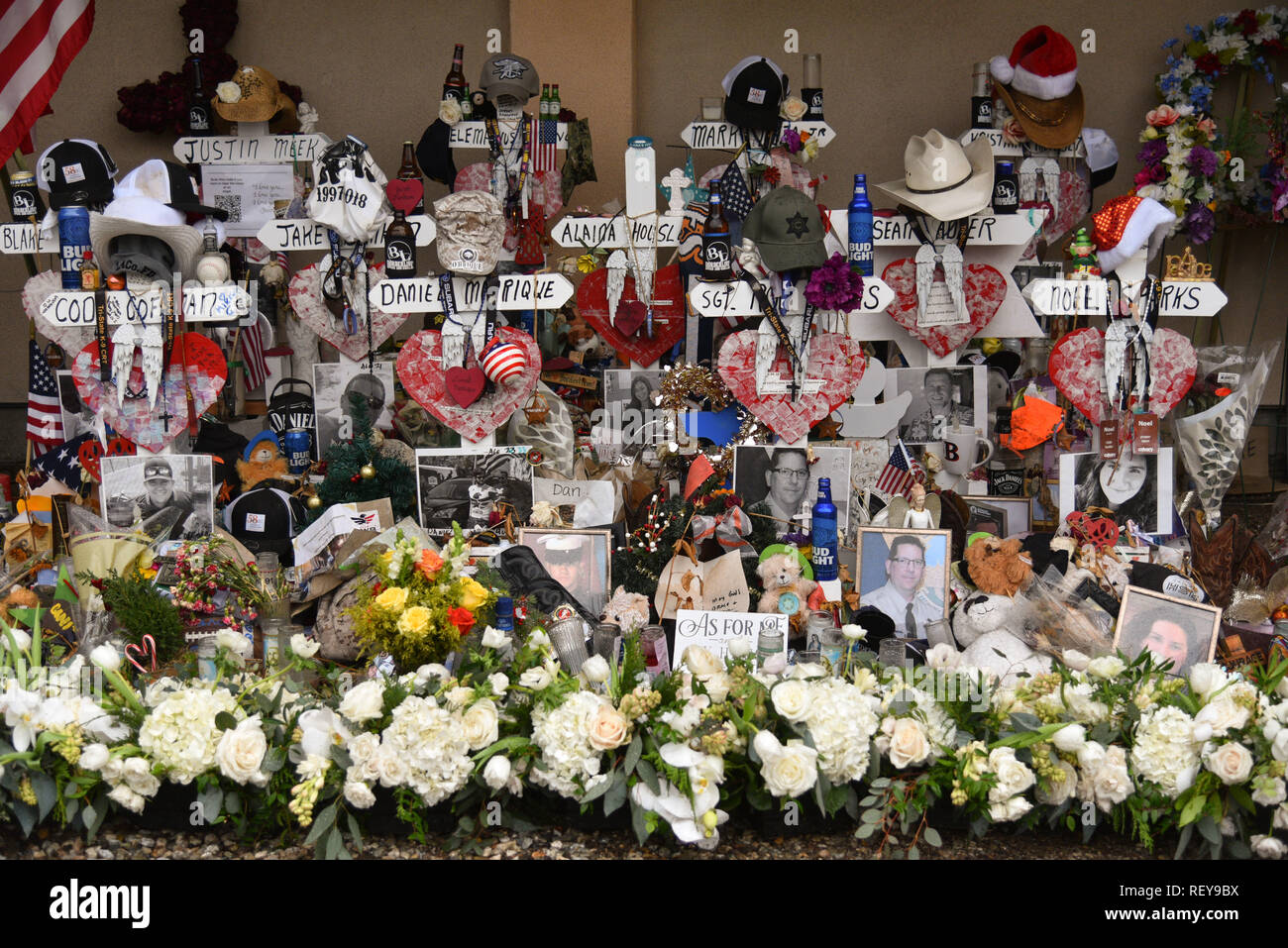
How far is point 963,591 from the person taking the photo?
421 cm

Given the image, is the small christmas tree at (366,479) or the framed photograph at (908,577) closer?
the framed photograph at (908,577)

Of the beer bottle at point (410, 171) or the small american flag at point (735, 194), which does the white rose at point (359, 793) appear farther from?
the small american flag at point (735, 194)

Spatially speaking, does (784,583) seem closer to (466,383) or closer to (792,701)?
(792,701)

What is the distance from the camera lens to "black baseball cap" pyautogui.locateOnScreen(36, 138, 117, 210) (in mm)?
5098

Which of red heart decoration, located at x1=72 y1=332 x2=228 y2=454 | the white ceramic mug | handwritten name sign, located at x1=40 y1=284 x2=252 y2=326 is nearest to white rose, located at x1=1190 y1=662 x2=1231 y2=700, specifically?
the white ceramic mug

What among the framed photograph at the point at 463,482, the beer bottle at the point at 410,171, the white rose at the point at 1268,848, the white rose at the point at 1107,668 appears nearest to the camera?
the white rose at the point at 1268,848

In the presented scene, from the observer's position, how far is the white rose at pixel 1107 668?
3.15 meters

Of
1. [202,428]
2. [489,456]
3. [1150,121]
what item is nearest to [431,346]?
[489,456]

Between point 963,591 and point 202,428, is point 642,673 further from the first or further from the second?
point 202,428

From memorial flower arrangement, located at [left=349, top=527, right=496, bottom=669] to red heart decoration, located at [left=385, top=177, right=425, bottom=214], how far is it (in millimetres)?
2207

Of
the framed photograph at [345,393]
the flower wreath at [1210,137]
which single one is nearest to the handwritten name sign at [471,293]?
the framed photograph at [345,393]

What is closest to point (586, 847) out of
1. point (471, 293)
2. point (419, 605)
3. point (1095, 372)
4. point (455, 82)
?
point (419, 605)

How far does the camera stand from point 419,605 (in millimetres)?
3275

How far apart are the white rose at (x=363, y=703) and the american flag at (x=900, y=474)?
2776 millimetres
